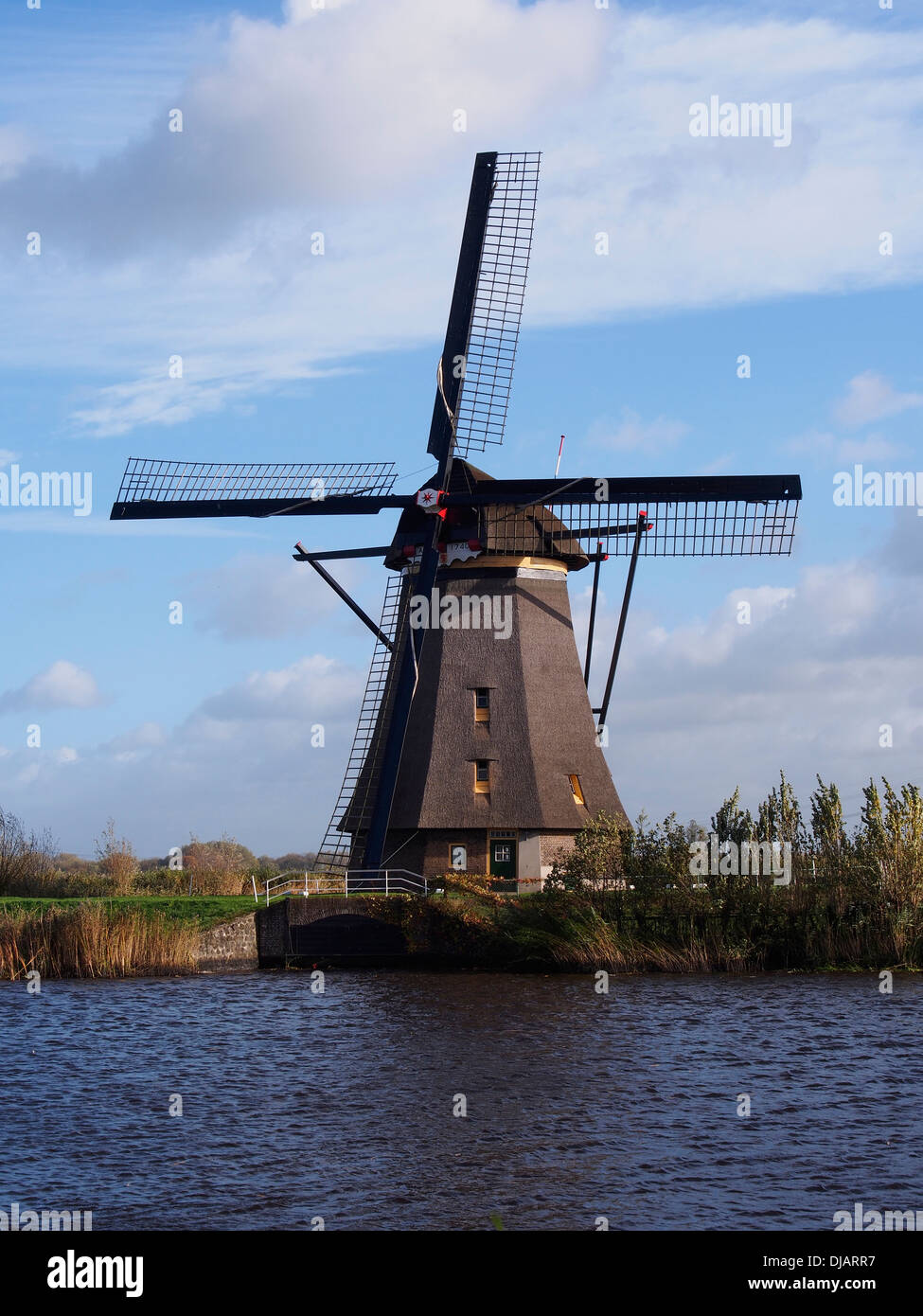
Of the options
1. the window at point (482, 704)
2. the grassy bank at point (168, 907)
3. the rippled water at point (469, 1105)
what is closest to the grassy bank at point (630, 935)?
the grassy bank at point (168, 907)

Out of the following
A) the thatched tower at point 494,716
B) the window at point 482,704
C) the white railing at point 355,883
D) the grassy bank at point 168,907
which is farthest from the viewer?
the window at point 482,704

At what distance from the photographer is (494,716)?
104ft

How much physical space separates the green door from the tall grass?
6795 millimetres

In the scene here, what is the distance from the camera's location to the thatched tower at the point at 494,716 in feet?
102

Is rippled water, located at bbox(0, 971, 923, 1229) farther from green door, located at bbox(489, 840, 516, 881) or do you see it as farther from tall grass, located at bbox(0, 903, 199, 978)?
green door, located at bbox(489, 840, 516, 881)

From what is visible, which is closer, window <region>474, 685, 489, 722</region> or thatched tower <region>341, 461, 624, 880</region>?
thatched tower <region>341, 461, 624, 880</region>

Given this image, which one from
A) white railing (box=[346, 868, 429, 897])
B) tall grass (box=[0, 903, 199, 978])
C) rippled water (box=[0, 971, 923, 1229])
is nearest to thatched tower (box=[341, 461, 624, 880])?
white railing (box=[346, 868, 429, 897])

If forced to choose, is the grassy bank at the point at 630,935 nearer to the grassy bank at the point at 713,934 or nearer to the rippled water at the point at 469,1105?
the grassy bank at the point at 713,934

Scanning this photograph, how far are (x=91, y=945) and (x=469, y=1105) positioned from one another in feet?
42.1

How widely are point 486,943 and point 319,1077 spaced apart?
405 inches

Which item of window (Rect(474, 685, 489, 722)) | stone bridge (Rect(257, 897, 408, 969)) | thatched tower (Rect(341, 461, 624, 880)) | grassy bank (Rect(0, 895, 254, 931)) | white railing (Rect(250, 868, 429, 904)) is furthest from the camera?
window (Rect(474, 685, 489, 722))

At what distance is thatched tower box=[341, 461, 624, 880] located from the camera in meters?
31.2

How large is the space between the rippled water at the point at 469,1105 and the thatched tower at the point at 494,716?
6.08 meters
